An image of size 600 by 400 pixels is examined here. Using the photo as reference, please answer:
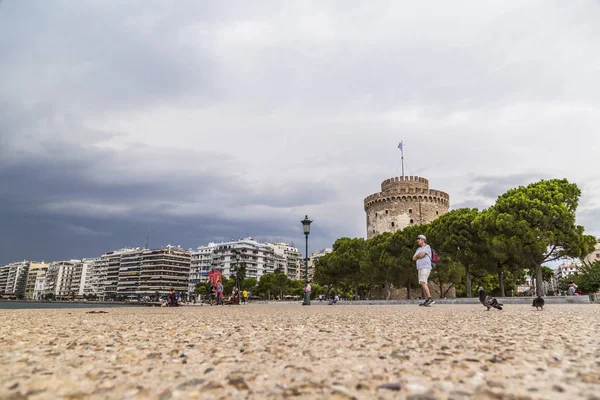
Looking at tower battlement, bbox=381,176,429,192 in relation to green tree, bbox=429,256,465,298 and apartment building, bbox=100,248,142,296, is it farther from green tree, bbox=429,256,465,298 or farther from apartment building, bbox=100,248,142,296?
apartment building, bbox=100,248,142,296

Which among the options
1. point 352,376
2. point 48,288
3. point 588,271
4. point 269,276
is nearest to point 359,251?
point 588,271

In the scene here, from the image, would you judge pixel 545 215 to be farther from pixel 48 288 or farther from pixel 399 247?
pixel 48 288

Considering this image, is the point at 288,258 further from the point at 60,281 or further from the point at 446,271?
the point at 446,271

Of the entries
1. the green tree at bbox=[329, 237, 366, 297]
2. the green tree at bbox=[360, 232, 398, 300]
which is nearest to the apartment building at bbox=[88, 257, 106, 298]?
the green tree at bbox=[329, 237, 366, 297]

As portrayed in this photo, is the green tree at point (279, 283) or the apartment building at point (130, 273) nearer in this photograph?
the green tree at point (279, 283)

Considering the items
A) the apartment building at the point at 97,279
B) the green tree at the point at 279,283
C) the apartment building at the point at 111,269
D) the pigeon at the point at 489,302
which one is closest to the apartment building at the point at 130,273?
the apartment building at the point at 111,269

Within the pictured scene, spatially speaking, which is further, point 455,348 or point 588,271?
point 588,271

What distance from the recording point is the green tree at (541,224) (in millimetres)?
28000

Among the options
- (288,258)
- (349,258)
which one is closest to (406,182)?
(349,258)

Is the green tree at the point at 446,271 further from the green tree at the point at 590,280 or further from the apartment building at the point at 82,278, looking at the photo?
the apartment building at the point at 82,278

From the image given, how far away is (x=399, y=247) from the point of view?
1754 inches

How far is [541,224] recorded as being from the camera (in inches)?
1134

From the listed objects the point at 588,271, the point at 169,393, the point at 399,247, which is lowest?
the point at 169,393

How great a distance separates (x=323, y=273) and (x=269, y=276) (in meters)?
40.7
